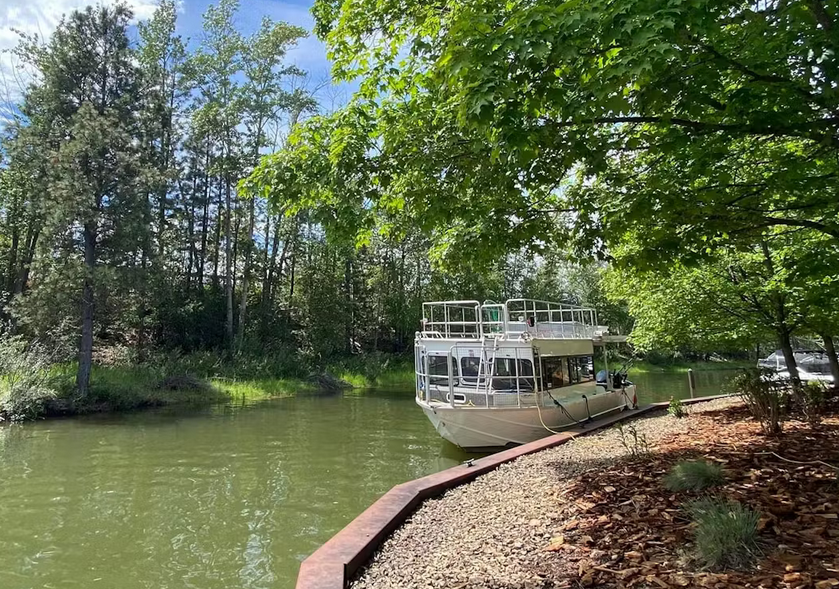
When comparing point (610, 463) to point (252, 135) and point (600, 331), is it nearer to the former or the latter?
point (600, 331)

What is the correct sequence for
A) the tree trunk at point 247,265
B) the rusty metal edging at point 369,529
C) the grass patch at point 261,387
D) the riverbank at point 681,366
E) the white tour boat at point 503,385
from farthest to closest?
the riverbank at point 681,366 → the tree trunk at point 247,265 → the grass patch at point 261,387 → the white tour boat at point 503,385 → the rusty metal edging at point 369,529

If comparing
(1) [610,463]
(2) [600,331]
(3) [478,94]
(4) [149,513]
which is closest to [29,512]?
(4) [149,513]

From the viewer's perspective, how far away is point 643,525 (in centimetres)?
443

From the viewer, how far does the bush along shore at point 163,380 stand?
18703 mm

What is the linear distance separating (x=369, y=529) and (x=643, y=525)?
2.41 meters

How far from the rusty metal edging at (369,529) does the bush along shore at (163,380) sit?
17.3 m

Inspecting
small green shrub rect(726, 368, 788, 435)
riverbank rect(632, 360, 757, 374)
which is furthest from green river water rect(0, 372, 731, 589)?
riverbank rect(632, 360, 757, 374)

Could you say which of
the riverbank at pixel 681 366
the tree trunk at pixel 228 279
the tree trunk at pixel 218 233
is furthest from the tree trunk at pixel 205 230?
the riverbank at pixel 681 366

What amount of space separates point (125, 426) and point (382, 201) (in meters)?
15.5

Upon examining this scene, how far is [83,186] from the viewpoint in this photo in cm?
2092

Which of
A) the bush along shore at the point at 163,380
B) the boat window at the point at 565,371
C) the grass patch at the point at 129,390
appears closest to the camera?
the boat window at the point at 565,371

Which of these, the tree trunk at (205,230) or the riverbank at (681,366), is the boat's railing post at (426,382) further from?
the riverbank at (681,366)

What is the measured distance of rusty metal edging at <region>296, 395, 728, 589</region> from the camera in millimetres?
4207

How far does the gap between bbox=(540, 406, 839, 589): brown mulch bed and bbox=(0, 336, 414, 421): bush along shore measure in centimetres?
1935
